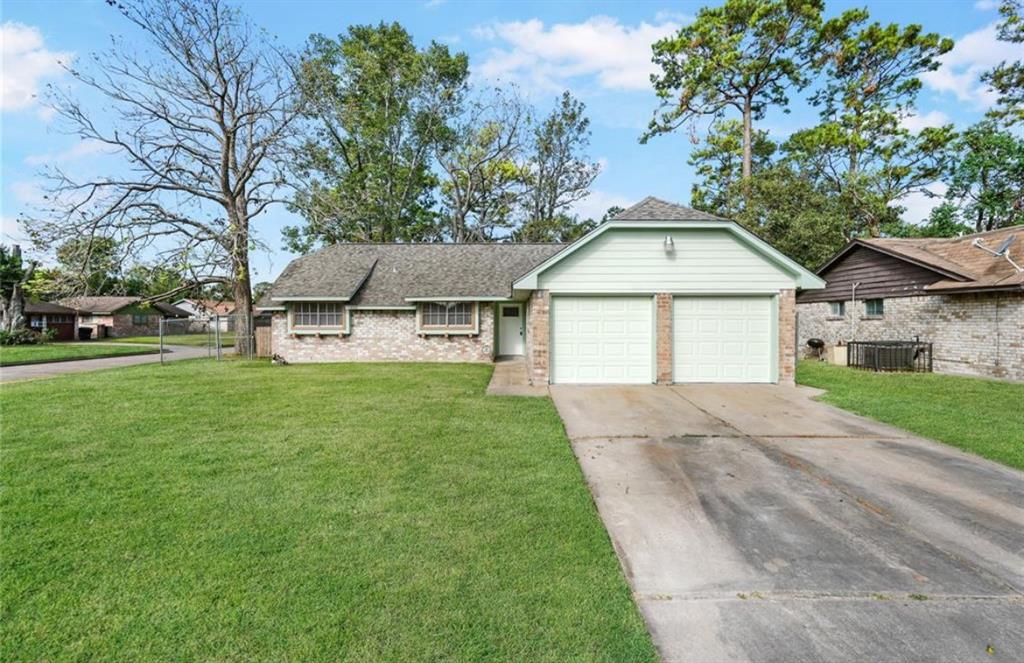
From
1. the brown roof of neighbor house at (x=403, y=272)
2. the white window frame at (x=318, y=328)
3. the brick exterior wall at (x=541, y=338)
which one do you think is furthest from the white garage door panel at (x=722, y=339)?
the white window frame at (x=318, y=328)

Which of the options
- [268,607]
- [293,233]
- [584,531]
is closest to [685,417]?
[584,531]

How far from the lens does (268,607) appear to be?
8.52 feet

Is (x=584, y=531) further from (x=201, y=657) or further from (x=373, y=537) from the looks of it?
(x=201, y=657)

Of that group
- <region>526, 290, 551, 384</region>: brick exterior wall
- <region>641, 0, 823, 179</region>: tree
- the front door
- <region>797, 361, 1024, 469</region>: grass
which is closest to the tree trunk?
<region>641, 0, 823, 179</region>: tree

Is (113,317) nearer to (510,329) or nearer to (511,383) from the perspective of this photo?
(510,329)

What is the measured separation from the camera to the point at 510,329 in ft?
57.5

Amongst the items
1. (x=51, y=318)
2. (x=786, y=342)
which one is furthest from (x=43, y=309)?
(x=786, y=342)

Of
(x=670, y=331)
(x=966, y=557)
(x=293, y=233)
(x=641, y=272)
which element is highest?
(x=293, y=233)

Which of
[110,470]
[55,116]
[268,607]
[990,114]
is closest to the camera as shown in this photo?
[268,607]

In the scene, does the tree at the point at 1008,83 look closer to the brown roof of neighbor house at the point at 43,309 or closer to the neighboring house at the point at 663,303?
the neighboring house at the point at 663,303

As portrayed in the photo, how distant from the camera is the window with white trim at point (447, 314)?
16.4 metres

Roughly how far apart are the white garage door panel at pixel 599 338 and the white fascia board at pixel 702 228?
34.4 inches

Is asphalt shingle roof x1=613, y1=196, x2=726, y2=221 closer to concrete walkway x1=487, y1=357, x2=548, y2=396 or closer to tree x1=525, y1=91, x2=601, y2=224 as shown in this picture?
concrete walkway x1=487, y1=357, x2=548, y2=396

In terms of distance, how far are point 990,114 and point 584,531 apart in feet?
115
